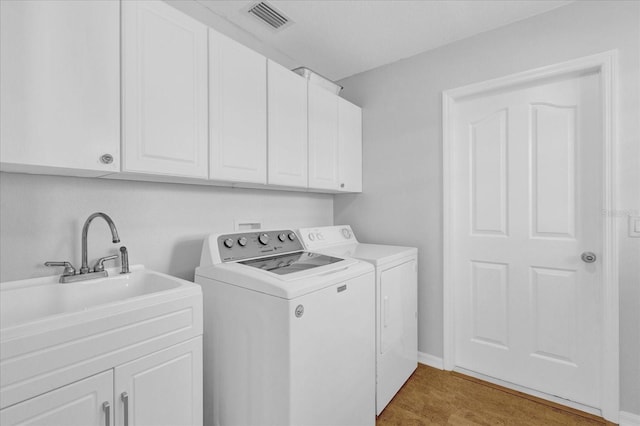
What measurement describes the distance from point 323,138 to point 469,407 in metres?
2.03

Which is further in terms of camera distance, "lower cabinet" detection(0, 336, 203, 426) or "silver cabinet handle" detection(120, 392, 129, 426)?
"silver cabinet handle" detection(120, 392, 129, 426)

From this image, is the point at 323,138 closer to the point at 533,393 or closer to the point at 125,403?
the point at 125,403

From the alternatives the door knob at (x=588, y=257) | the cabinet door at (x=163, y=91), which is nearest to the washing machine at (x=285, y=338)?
the cabinet door at (x=163, y=91)

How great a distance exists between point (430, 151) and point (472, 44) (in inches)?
31.7

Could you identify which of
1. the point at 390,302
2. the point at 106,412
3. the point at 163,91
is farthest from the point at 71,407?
the point at 390,302

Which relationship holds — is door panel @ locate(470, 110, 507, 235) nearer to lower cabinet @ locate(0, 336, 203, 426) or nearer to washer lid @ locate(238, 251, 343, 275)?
washer lid @ locate(238, 251, 343, 275)

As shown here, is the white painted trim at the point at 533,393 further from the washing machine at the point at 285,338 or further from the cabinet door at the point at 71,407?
the cabinet door at the point at 71,407

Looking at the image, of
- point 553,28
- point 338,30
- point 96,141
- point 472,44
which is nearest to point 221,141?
point 96,141

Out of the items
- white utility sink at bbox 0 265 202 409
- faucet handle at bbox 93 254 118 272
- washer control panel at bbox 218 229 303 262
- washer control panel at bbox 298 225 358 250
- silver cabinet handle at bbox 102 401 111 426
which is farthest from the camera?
washer control panel at bbox 298 225 358 250

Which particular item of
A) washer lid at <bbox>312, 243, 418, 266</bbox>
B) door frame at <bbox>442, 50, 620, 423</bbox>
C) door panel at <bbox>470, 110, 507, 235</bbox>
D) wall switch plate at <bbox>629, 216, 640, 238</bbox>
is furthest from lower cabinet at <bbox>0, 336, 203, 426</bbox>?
wall switch plate at <bbox>629, 216, 640, 238</bbox>

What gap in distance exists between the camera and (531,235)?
2.01m

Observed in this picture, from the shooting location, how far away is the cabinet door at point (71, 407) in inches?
31.9

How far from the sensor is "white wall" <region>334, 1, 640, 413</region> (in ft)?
5.48

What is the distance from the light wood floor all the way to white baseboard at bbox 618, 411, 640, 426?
8 centimetres
